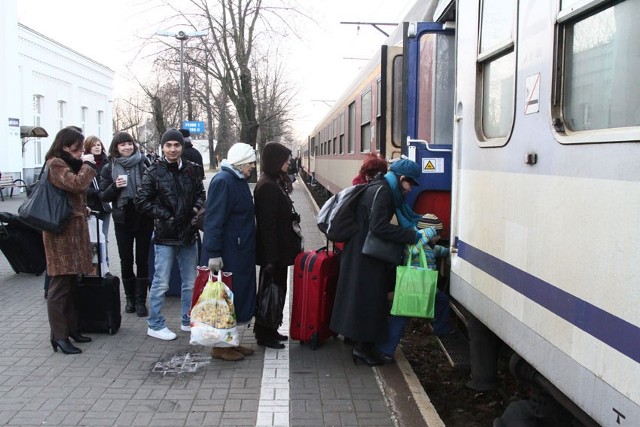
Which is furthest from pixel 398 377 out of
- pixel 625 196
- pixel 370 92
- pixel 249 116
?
pixel 249 116

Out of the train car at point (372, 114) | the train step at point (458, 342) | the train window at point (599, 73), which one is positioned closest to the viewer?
the train window at point (599, 73)

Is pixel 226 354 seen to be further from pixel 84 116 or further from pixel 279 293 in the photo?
pixel 84 116

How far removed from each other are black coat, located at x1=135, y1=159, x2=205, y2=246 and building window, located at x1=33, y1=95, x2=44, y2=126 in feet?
78.9

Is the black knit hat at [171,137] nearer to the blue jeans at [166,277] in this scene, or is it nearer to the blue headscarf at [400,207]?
the blue jeans at [166,277]

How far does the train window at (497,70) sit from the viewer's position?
3.04 metres

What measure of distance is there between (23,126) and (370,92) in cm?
1779

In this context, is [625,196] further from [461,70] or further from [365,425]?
[365,425]

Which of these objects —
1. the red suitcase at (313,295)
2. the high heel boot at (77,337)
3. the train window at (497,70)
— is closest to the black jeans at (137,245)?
the high heel boot at (77,337)

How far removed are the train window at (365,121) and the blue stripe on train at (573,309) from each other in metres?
6.12

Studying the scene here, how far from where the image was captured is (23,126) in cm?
2209

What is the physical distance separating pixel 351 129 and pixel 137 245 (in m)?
6.71

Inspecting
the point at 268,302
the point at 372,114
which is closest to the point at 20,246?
the point at 268,302

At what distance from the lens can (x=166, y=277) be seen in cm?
521

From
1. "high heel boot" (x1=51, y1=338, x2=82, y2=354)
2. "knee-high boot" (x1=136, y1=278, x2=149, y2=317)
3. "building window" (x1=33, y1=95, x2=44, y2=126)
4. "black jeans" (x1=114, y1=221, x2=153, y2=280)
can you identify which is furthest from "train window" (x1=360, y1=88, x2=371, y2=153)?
"building window" (x1=33, y1=95, x2=44, y2=126)
